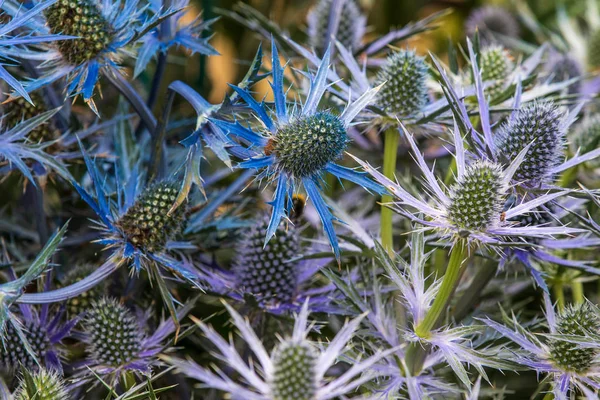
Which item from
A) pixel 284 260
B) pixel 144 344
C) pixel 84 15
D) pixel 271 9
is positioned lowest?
pixel 144 344

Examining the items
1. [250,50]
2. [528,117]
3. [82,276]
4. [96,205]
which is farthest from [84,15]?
[250,50]

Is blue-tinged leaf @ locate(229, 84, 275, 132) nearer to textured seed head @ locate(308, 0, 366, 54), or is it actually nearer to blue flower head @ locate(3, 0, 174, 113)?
blue flower head @ locate(3, 0, 174, 113)

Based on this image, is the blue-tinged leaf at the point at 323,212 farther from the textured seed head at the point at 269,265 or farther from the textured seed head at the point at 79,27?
the textured seed head at the point at 79,27

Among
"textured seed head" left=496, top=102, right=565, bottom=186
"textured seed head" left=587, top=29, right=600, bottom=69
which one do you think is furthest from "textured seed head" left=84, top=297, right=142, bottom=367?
"textured seed head" left=587, top=29, right=600, bottom=69

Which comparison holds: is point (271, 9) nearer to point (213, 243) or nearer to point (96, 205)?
point (213, 243)

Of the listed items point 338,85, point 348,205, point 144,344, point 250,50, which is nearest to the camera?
point 144,344
